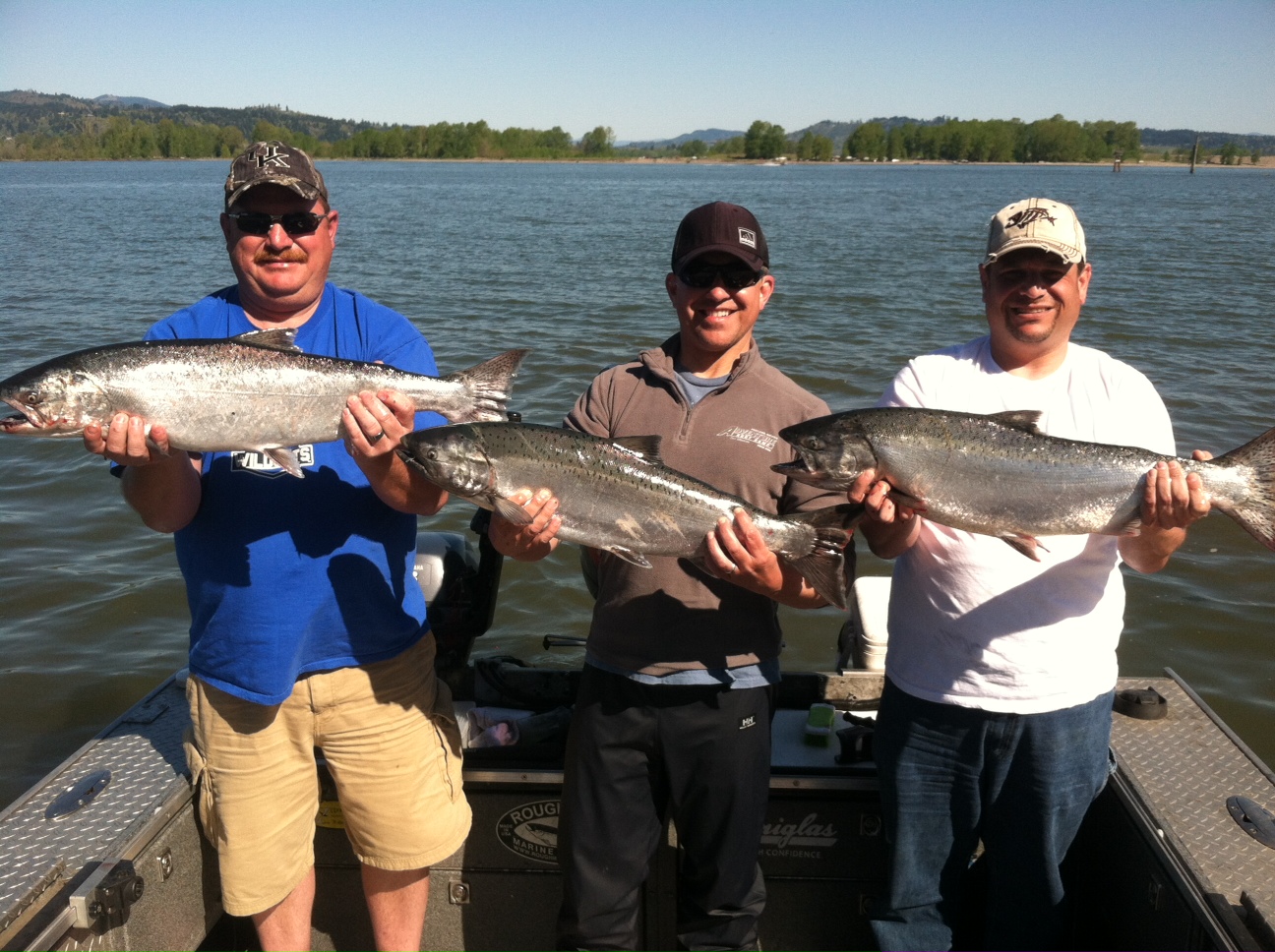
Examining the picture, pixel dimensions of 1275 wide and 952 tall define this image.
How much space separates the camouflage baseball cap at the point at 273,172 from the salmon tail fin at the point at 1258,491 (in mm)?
3402

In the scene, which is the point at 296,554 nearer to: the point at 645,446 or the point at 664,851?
the point at 645,446

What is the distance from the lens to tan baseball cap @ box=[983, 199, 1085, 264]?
3.56 metres

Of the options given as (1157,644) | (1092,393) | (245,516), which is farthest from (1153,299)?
(245,516)

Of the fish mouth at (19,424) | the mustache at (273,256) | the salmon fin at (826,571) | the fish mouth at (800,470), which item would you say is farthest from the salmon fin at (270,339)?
the salmon fin at (826,571)

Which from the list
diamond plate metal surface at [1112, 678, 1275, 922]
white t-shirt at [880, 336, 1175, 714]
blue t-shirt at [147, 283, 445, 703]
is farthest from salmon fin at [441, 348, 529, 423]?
Result: diamond plate metal surface at [1112, 678, 1275, 922]

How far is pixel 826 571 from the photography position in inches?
144

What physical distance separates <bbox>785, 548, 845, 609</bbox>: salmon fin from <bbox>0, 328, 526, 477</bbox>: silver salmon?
167cm

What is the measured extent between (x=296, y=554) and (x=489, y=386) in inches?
38.9

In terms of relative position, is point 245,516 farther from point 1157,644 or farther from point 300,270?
point 1157,644

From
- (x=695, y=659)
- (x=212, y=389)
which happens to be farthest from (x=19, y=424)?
(x=695, y=659)

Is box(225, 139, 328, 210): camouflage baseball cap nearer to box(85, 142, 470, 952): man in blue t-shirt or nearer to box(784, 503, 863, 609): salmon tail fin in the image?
box(85, 142, 470, 952): man in blue t-shirt

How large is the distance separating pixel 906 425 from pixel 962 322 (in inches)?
774

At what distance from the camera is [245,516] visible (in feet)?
12.1

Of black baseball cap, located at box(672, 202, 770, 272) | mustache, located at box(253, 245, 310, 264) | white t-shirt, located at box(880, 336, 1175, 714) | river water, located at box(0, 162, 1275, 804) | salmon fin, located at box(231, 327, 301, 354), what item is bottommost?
river water, located at box(0, 162, 1275, 804)
